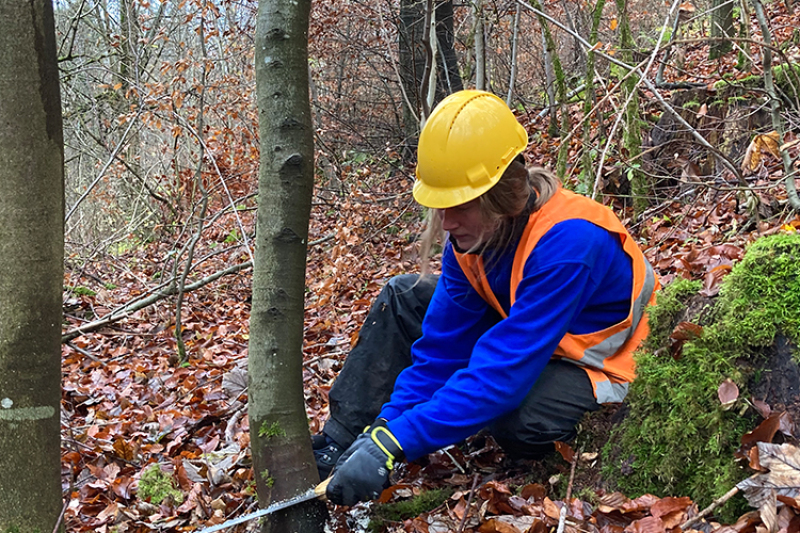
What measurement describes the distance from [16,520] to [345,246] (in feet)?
14.9

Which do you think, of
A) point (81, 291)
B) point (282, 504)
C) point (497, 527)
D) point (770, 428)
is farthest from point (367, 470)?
point (81, 291)

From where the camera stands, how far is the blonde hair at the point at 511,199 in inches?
93.0

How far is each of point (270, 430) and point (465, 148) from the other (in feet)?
4.19

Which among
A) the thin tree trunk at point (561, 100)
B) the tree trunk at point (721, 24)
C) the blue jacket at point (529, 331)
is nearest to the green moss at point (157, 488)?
the blue jacket at point (529, 331)

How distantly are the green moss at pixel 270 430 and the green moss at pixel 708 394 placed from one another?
1.26 meters

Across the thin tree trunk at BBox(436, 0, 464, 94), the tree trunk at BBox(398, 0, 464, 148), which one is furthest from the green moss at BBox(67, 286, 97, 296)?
the thin tree trunk at BBox(436, 0, 464, 94)

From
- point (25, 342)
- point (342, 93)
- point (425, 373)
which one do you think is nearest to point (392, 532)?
point (425, 373)

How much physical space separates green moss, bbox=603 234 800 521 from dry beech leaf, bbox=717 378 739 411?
0.03 m

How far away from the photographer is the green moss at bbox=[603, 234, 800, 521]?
2057 millimetres

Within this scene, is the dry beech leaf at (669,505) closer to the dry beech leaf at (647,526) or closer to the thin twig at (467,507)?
the dry beech leaf at (647,526)

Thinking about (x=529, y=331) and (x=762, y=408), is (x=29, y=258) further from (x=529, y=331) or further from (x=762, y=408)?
(x=762, y=408)

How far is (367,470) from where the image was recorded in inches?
88.5

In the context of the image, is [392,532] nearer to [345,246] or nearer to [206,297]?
[345,246]

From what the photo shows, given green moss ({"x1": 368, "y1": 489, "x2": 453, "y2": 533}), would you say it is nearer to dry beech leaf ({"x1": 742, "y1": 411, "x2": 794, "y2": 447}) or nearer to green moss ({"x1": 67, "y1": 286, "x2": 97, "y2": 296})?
dry beech leaf ({"x1": 742, "y1": 411, "x2": 794, "y2": 447})
